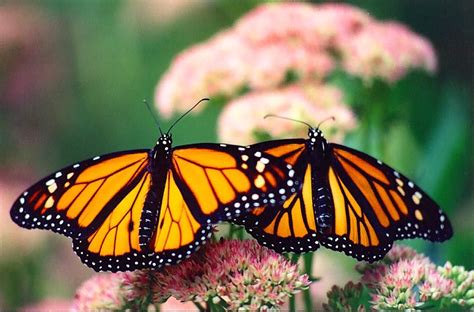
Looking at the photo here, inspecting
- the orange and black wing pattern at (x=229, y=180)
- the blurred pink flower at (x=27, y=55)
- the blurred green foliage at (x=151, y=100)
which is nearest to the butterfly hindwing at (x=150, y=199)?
the orange and black wing pattern at (x=229, y=180)

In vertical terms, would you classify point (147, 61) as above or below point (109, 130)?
above

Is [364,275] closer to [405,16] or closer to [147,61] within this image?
[405,16]

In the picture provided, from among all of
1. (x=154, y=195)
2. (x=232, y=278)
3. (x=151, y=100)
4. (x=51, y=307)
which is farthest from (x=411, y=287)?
(x=151, y=100)

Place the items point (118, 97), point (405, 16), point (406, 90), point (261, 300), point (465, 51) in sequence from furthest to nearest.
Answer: point (118, 97), point (405, 16), point (465, 51), point (406, 90), point (261, 300)

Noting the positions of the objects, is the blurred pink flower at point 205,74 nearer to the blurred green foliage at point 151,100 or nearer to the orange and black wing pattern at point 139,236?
the blurred green foliage at point 151,100

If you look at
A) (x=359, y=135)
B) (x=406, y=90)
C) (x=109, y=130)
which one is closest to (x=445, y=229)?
(x=359, y=135)

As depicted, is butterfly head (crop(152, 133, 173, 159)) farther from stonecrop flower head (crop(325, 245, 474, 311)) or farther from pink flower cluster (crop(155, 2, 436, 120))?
pink flower cluster (crop(155, 2, 436, 120))

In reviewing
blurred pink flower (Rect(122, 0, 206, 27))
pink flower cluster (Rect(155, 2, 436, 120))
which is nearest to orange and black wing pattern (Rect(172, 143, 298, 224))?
pink flower cluster (Rect(155, 2, 436, 120))
